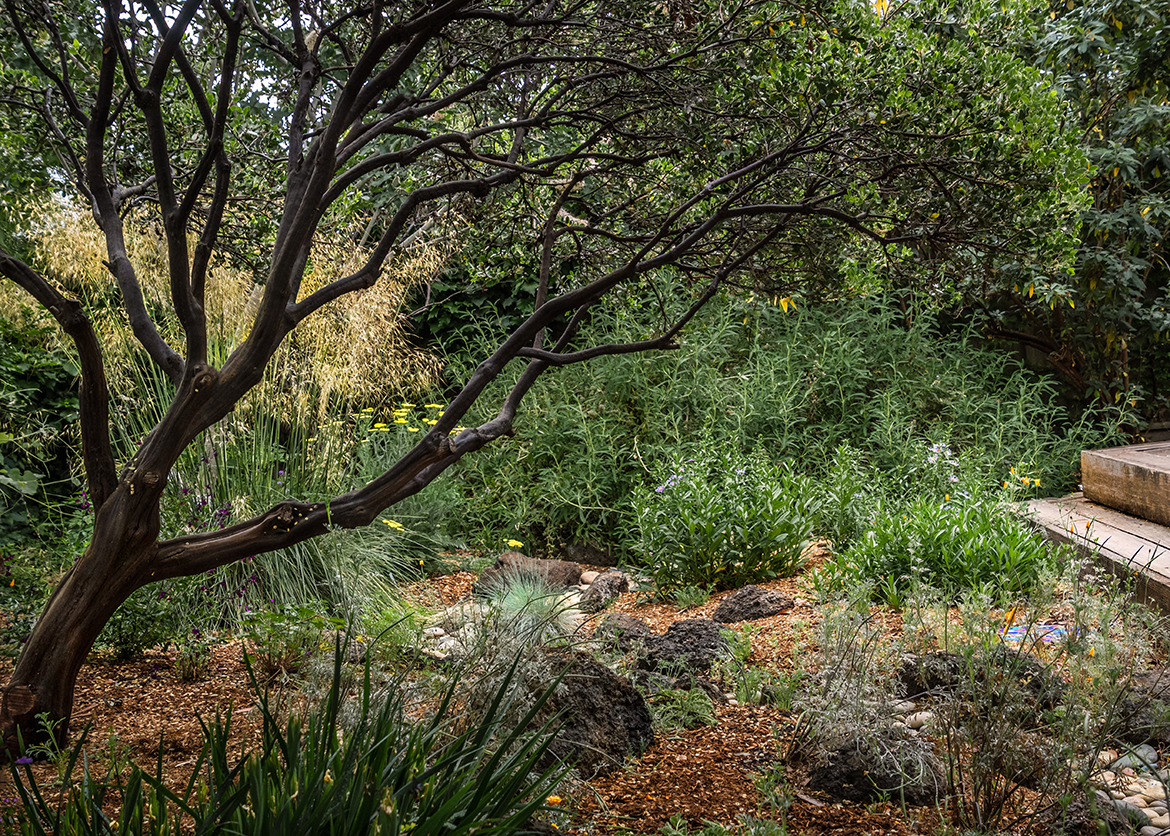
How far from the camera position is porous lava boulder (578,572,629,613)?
438 cm

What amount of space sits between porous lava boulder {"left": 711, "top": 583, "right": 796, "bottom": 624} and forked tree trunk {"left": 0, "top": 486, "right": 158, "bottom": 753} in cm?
249

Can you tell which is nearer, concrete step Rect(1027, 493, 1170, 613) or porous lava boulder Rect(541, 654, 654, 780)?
porous lava boulder Rect(541, 654, 654, 780)

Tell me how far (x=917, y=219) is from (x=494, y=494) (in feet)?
14.2

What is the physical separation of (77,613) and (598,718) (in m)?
1.48

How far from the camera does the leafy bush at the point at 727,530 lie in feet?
15.1

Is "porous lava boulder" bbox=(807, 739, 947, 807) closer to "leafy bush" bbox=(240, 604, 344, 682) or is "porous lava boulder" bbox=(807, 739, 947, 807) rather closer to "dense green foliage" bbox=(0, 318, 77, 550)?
"leafy bush" bbox=(240, 604, 344, 682)

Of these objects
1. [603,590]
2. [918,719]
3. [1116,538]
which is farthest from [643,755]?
[1116,538]

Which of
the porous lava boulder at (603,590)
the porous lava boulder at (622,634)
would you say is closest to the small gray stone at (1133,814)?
the porous lava boulder at (622,634)

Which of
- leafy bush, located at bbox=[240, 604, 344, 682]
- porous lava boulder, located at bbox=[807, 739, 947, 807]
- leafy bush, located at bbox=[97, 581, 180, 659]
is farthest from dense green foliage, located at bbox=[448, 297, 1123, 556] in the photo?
porous lava boulder, located at bbox=[807, 739, 947, 807]

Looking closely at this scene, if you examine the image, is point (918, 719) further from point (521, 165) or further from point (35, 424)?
point (35, 424)

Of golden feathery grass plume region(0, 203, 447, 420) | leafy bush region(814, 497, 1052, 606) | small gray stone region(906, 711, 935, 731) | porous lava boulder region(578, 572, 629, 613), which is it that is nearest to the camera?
small gray stone region(906, 711, 935, 731)

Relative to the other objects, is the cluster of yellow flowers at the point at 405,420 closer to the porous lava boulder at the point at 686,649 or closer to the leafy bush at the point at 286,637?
the leafy bush at the point at 286,637

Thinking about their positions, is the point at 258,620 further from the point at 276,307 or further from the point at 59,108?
the point at 59,108

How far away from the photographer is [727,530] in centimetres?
461
